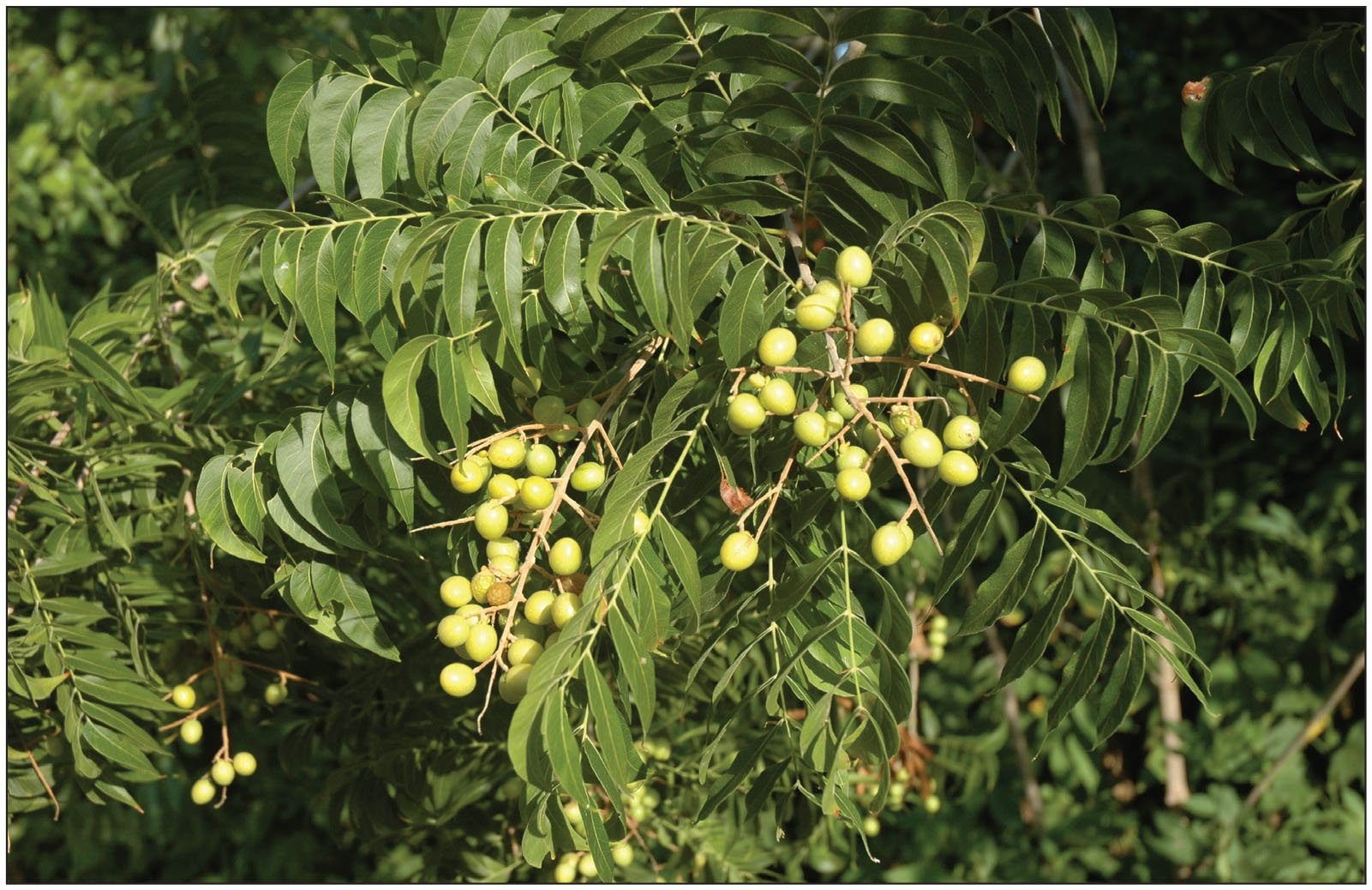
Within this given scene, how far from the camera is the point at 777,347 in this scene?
89cm

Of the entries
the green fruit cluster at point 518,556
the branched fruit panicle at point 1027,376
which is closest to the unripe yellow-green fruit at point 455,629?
the green fruit cluster at point 518,556

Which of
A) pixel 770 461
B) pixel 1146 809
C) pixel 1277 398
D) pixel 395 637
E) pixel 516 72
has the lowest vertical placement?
pixel 1146 809

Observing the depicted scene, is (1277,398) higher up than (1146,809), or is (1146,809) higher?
(1277,398)

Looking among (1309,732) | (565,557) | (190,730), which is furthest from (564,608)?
(1309,732)

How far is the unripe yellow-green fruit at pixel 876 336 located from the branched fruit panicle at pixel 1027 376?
4.8 inches

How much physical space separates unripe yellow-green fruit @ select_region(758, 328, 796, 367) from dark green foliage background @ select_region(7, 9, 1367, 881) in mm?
2100

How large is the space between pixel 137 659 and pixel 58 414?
531 mm

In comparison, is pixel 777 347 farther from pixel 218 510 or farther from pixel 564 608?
pixel 218 510

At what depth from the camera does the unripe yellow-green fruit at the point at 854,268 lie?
92 cm

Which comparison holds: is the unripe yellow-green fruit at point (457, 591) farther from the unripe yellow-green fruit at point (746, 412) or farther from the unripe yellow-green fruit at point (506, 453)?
the unripe yellow-green fruit at point (746, 412)

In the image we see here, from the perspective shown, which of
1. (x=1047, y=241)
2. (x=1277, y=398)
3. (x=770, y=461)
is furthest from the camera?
(x=1277, y=398)

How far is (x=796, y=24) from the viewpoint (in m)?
1.01

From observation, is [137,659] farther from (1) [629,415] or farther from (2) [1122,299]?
(2) [1122,299]

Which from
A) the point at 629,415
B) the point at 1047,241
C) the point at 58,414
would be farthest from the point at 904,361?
the point at 58,414
